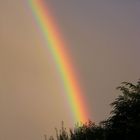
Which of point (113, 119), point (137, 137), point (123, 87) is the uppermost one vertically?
point (123, 87)

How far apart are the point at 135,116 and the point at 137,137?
1.48 meters

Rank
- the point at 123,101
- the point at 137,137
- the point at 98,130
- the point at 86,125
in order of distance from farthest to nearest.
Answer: the point at 86,125
the point at 98,130
the point at 123,101
the point at 137,137

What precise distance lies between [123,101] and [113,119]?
1.25 meters

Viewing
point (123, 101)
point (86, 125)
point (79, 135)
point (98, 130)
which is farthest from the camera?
point (86, 125)

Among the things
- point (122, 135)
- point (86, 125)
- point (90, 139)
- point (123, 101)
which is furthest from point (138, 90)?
point (86, 125)

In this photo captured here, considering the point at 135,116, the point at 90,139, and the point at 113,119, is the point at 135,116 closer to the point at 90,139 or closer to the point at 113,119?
the point at 113,119

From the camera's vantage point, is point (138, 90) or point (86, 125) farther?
point (86, 125)

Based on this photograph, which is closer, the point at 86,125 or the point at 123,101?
the point at 123,101

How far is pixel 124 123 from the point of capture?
32.8 meters

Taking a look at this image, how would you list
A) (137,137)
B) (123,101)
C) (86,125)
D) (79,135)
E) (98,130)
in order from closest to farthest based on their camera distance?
(137,137) → (123,101) → (98,130) → (79,135) → (86,125)

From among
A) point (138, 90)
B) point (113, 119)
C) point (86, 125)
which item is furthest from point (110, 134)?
point (86, 125)

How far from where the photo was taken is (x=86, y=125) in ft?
149

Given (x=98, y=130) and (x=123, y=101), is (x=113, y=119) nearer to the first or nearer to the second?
(x=123, y=101)

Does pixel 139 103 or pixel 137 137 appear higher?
pixel 139 103
